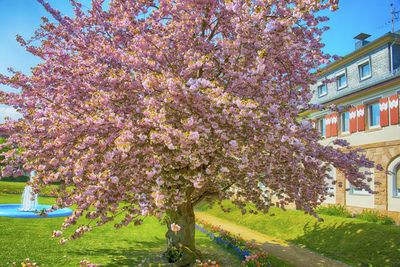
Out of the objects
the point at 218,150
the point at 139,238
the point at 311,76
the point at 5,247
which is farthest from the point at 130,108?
the point at 139,238

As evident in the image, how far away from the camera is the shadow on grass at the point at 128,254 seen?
14255 mm

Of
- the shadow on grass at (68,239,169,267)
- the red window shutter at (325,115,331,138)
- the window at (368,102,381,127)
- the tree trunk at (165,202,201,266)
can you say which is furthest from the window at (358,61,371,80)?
the tree trunk at (165,202,201,266)

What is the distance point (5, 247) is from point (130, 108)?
28.4ft

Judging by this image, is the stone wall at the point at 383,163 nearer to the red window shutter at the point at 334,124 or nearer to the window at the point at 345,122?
the window at the point at 345,122

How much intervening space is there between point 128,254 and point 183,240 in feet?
10.8

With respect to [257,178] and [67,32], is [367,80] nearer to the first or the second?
[257,178]

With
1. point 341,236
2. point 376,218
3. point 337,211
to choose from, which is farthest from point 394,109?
point 341,236

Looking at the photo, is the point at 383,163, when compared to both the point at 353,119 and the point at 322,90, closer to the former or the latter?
the point at 353,119

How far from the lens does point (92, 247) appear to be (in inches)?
657

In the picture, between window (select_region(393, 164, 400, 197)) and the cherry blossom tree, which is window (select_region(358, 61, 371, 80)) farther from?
the cherry blossom tree

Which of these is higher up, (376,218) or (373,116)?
(373,116)

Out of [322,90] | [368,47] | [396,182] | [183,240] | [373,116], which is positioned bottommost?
[183,240]

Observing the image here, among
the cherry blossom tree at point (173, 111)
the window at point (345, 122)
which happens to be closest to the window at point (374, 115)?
the window at point (345, 122)

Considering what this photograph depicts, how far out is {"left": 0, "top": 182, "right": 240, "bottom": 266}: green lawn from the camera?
1396cm
